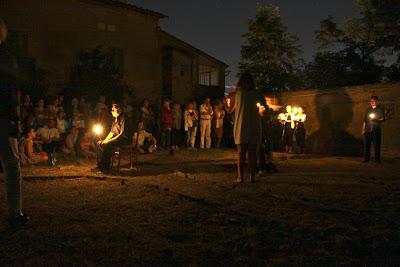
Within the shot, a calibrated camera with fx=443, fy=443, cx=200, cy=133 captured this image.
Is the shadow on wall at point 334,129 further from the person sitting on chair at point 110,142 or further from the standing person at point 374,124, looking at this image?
the person sitting on chair at point 110,142

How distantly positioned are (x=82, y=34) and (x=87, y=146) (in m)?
10.3

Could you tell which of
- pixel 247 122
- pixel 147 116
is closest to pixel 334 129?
pixel 147 116

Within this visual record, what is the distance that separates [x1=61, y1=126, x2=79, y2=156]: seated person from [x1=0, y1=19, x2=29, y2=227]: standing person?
9004 millimetres

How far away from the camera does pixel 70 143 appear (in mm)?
13930

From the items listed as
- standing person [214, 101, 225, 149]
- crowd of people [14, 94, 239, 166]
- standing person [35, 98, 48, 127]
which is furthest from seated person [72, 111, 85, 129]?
standing person [214, 101, 225, 149]

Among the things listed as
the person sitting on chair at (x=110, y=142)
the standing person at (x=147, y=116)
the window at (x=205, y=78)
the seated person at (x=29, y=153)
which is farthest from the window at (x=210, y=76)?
the person sitting on chair at (x=110, y=142)

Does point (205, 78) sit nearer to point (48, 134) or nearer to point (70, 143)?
point (70, 143)

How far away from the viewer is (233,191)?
24.5 feet

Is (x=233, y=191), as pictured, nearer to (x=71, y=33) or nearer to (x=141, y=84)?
(x=71, y=33)

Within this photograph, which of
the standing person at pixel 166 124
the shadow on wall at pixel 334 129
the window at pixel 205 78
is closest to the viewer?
the shadow on wall at pixel 334 129

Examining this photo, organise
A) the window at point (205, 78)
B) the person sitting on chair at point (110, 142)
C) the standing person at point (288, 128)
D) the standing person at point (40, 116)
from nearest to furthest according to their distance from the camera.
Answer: the person sitting on chair at point (110, 142), the standing person at point (40, 116), the standing person at point (288, 128), the window at point (205, 78)

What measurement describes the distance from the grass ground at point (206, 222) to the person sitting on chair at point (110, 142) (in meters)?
0.79

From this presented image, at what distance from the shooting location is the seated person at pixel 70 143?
1391 centimetres

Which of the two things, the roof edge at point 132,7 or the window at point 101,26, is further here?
the roof edge at point 132,7
